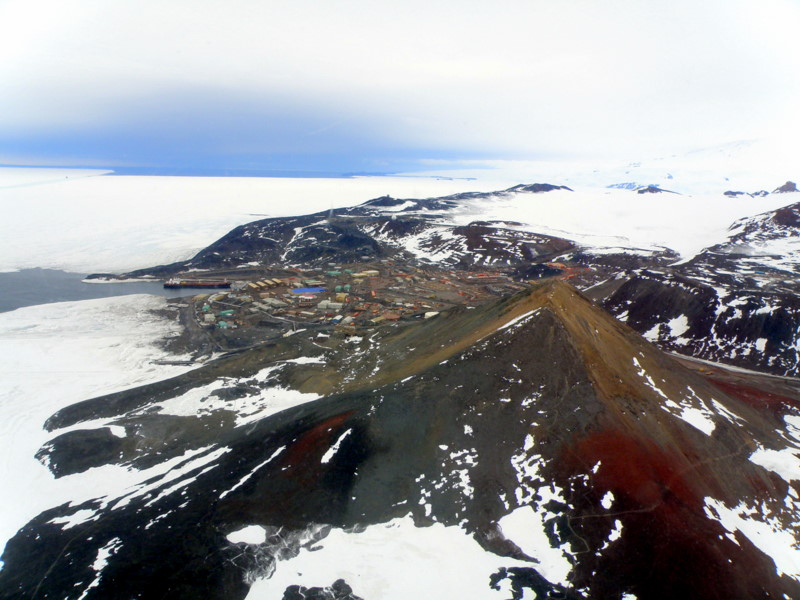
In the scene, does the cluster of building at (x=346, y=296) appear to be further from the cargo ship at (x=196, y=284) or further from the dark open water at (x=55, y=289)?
the dark open water at (x=55, y=289)

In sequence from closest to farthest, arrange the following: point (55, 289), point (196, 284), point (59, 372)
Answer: point (59, 372) < point (55, 289) < point (196, 284)

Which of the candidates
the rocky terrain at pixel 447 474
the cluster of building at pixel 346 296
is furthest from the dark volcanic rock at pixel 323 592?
the cluster of building at pixel 346 296

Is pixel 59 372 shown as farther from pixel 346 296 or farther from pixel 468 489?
pixel 468 489

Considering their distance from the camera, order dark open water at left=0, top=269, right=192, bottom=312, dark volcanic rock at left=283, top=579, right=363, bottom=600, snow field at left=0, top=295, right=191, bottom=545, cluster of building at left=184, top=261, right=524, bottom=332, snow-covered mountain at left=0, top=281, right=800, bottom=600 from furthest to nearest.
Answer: dark open water at left=0, top=269, right=192, bottom=312 < cluster of building at left=184, top=261, right=524, bottom=332 < snow field at left=0, top=295, right=191, bottom=545 < snow-covered mountain at left=0, top=281, right=800, bottom=600 < dark volcanic rock at left=283, top=579, right=363, bottom=600

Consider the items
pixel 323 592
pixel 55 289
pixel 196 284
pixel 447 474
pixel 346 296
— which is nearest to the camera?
pixel 323 592

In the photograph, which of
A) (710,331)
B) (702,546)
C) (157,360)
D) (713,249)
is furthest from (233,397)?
(713,249)

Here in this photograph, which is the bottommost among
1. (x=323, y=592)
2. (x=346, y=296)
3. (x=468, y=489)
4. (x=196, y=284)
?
(x=346, y=296)

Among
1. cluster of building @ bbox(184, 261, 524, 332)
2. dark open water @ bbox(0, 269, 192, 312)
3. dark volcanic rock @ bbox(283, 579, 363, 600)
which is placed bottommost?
cluster of building @ bbox(184, 261, 524, 332)

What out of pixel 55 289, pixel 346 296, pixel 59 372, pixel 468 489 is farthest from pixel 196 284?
pixel 468 489

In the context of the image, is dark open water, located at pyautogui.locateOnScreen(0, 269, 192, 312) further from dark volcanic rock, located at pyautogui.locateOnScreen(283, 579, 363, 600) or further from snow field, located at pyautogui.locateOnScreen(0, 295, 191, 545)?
dark volcanic rock, located at pyautogui.locateOnScreen(283, 579, 363, 600)

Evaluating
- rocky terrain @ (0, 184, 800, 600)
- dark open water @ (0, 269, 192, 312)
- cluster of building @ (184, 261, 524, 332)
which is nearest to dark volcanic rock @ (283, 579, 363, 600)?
rocky terrain @ (0, 184, 800, 600)
